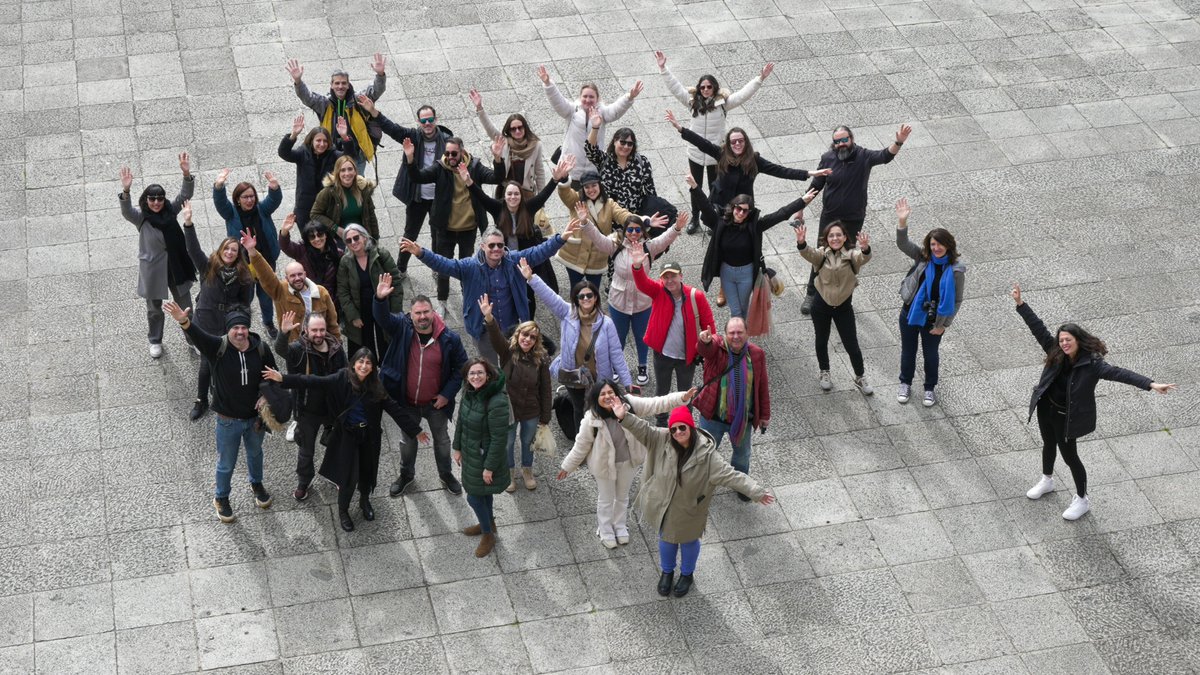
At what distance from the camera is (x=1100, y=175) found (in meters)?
15.0

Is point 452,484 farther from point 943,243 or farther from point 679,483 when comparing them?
point 943,243

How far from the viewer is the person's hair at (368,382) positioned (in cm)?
961

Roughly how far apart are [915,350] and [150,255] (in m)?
6.26

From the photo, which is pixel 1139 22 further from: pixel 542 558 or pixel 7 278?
pixel 7 278

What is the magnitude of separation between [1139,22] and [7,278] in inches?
534

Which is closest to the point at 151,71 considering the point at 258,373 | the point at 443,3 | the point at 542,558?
the point at 443,3

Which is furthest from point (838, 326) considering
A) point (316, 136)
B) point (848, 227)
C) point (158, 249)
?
point (158, 249)

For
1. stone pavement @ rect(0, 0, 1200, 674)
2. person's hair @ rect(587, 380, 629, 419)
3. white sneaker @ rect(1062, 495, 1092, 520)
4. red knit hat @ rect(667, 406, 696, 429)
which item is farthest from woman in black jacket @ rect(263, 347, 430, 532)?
white sneaker @ rect(1062, 495, 1092, 520)

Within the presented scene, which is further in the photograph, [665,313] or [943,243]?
[943,243]

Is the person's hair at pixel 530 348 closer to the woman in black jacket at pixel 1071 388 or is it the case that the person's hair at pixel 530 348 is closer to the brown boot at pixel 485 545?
the brown boot at pixel 485 545

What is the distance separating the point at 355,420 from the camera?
9867 mm

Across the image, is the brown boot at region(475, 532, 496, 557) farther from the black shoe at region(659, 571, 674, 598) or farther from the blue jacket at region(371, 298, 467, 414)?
the black shoe at region(659, 571, 674, 598)

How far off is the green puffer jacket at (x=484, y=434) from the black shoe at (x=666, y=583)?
1282mm

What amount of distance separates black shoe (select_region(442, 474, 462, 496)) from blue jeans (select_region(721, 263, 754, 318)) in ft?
9.29
